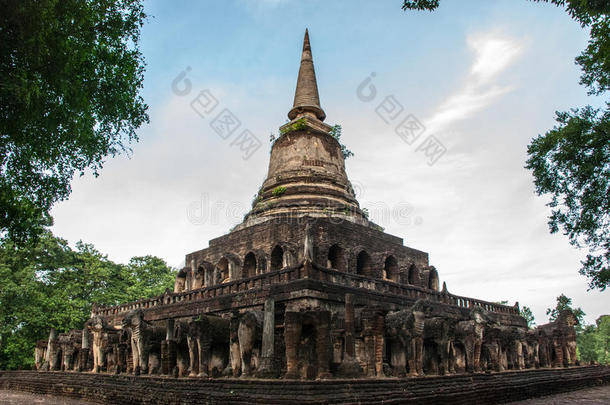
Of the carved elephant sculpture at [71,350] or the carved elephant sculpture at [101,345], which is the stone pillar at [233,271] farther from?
the carved elephant sculpture at [71,350]

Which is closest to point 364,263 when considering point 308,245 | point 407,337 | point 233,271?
point 308,245

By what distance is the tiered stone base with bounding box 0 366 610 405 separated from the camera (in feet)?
28.0

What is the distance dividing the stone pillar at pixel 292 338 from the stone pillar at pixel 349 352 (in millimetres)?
1334

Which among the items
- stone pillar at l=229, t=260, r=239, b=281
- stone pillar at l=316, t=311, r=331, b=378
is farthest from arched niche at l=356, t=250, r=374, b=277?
stone pillar at l=316, t=311, r=331, b=378

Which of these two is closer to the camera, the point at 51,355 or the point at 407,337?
the point at 407,337

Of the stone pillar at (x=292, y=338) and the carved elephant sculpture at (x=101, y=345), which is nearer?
the stone pillar at (x=292, y=338)

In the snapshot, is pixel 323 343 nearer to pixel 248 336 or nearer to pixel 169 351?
pixel 248 336

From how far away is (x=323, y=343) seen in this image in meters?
9.87

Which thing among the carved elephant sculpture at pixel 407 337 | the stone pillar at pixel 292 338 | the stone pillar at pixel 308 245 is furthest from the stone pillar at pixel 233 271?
the stone pillar at pixel 292 338

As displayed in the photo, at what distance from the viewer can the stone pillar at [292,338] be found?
9781mm

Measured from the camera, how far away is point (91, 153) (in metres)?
11.4

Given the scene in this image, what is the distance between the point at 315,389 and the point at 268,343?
308 cm

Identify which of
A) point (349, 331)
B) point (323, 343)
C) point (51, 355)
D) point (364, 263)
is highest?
point (364, 263)

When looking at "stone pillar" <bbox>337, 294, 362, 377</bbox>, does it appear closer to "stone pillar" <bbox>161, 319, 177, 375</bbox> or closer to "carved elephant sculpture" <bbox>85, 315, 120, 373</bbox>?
"stone pillar" <bbox>161, 319, 177, 375</bbox>
